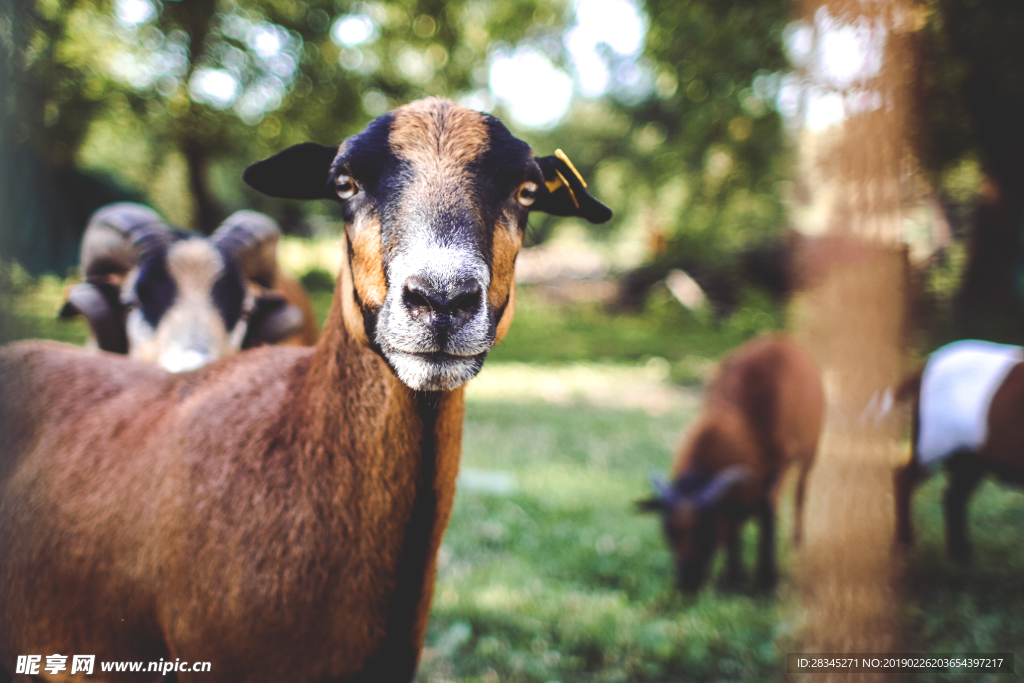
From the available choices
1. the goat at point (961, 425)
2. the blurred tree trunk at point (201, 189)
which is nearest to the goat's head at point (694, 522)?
the goat at point (961, 425)

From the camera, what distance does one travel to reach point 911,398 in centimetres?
539

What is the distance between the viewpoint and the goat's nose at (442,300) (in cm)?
158

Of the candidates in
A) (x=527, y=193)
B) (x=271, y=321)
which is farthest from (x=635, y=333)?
(x=527, y=193)

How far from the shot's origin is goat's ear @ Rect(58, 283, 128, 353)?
391 centimetres

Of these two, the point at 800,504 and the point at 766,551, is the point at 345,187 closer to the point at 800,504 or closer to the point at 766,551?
the point at 766,551

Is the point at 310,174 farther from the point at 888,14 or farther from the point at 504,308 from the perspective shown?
the point at 888,14

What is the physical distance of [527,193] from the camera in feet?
6.93

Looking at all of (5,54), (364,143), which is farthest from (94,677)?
(5,54)

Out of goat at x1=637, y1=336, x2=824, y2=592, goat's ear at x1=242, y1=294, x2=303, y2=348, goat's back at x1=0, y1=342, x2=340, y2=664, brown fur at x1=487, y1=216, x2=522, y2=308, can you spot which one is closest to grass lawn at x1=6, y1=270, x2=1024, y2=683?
goat at x1=637, y1=336, x2=824, y2=592

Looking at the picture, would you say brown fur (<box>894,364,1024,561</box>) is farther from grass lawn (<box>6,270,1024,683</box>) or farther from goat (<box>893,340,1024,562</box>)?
grass lawn (<box>6,270,1024,683</box>)

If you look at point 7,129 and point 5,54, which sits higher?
point 5,54

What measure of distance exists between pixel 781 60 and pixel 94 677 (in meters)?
9.83

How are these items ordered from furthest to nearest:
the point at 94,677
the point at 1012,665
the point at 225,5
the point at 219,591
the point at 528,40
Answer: the point at 528,40, the point at 225,5, the point at 1012,665, the point at 94,677, the point at 219,591

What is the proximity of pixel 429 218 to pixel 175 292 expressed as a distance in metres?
2.88
